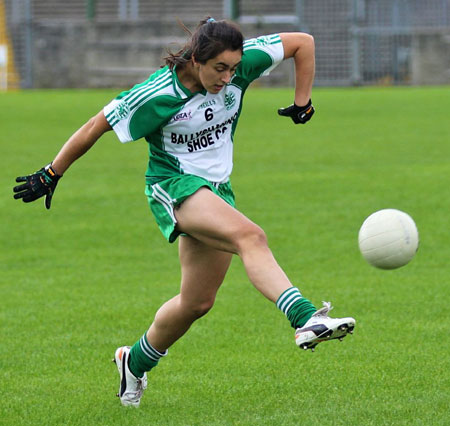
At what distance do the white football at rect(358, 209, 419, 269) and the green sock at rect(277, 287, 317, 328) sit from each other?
760 millimetres

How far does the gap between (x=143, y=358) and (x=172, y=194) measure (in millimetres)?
1188

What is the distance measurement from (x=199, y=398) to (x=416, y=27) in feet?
99.0

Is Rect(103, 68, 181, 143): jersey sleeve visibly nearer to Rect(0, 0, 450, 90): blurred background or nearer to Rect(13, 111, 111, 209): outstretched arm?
Rect(13, 111, 111, 209): outstretched arm

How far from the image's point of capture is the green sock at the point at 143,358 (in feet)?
20.2

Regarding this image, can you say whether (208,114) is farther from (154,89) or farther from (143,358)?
(143,358)

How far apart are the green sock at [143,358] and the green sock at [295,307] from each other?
148 centimetres

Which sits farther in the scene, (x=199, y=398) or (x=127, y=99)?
(x=199, y=398)

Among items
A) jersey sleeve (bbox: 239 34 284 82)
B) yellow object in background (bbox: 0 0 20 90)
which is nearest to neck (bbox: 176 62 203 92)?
jersey sleeve (bbox: 239 34 284 82)

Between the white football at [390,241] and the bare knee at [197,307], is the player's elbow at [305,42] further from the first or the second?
the bare knee at [197,307]

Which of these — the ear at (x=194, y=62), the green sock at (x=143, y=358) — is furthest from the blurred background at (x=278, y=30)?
the ear at (x=194, y=62)

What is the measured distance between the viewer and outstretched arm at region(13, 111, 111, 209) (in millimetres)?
5570

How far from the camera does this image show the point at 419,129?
68.6 ft

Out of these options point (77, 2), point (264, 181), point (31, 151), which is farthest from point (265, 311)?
point (77, 2)

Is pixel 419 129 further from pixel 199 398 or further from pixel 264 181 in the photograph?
pixel 199 398
